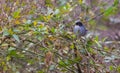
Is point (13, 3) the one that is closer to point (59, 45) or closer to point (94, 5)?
point (59, 45)

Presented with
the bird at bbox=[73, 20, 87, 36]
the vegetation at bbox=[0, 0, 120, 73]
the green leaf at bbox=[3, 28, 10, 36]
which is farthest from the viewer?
the bird at bbox=[73, 20, 87, 36]

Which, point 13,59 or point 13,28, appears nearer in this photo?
point 13,28

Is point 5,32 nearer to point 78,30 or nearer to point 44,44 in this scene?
point 44,44

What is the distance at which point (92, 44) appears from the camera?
313 cm

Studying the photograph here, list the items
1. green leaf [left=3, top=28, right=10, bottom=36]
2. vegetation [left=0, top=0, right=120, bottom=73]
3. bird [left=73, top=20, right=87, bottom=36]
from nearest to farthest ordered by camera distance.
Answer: green leaf [left=3, top=28, right=10, bottom=36] → vegetation [left=0, top=0, right=120, bottom=73] → bird [left=73, top=20, right=87, bottom=36]

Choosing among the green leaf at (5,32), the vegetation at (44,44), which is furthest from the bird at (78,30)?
the green leaf at (5,32)

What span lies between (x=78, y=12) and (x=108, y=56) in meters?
0.99

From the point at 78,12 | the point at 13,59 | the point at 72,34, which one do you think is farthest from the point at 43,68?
the point at 78,12

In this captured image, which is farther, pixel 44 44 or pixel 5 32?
pixel 44 44

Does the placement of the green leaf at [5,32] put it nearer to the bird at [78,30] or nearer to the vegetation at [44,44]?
the vegetation at [44,44]

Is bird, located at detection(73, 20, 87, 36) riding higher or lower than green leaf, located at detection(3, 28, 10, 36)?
lower

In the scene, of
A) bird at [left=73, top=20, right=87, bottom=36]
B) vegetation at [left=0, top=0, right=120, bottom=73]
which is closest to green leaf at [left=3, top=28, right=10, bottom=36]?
vegetation at [left=0, top=0, right=120, bottom=73]

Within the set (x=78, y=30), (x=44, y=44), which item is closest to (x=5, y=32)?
(x=44, y=44)

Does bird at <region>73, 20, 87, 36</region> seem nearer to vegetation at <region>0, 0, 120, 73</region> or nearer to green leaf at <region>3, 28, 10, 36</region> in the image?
vegetation at <region>0, 0, 120, 73</region>
